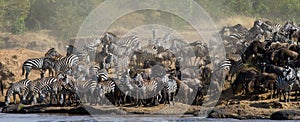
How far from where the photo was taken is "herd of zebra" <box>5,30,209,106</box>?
28.2m

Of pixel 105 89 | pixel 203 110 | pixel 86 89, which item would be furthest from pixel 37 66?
pixel 203 110

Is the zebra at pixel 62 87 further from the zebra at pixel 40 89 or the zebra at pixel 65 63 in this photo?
the zebra at pixel 65 63

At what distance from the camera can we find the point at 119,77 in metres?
30.7

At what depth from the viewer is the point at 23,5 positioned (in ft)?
199

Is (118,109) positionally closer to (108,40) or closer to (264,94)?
(264,94)

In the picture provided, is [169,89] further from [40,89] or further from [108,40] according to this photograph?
[108,40]

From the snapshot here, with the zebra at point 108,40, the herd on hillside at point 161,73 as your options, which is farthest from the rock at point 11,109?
the zebra at point 108,40

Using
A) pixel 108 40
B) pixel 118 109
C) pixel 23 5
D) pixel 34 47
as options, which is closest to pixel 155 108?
pixel 118 109

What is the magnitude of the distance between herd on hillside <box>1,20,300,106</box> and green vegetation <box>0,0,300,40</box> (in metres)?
21.7

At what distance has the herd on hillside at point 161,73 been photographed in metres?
28.0

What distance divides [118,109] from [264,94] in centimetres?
518

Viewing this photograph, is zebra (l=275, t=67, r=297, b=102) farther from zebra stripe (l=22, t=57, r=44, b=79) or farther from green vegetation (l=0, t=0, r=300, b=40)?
green vegetation (l=0, t=0, r=300, b=40)

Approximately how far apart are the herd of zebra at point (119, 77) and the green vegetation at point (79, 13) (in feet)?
69.9

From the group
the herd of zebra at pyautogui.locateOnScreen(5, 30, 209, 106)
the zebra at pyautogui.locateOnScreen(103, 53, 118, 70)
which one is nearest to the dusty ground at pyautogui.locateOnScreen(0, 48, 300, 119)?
the herd of zebra at pyautogui.locateOnScreen(5, 30, 209, 106)
